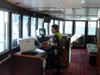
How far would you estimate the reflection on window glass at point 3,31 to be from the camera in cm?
306

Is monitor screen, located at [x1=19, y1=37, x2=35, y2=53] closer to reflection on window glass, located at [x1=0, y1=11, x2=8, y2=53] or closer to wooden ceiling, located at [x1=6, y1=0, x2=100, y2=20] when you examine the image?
reflection on window glass, located at [x1=0, y1=11, x2=8, y2=53]

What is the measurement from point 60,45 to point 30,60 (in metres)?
0.97

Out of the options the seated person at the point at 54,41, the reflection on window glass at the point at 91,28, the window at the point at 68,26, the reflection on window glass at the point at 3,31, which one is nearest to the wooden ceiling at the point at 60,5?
the reflection on window glass at the point at 3,31

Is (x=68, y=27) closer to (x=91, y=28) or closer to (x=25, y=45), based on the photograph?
(x=91, y=28)

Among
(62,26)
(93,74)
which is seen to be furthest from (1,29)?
(62,26)

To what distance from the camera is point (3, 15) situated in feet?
10.3

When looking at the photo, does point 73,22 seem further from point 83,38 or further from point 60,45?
point 60,45

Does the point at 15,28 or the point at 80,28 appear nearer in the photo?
the point at 15,28

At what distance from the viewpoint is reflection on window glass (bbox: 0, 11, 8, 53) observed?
3.06 m

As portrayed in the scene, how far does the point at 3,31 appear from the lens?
3143 mm

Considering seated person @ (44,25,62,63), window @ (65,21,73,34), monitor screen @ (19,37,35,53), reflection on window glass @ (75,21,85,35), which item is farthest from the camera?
window @ (65,21,73,34)

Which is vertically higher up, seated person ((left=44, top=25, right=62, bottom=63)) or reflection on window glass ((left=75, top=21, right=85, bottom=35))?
reflection on window glass ((left=75, top=21, right=85, bottom=35))

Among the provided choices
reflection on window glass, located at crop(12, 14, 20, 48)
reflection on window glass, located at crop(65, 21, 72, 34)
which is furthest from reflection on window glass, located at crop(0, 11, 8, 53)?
reflection on window glass, located at crop(65, 21, 72, 34)

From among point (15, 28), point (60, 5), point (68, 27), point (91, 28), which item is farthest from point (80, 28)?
point (15, 28)
